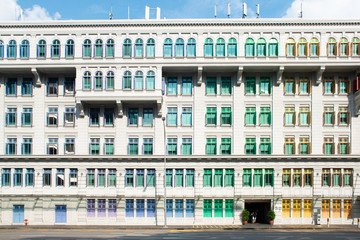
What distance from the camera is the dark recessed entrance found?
130 feet

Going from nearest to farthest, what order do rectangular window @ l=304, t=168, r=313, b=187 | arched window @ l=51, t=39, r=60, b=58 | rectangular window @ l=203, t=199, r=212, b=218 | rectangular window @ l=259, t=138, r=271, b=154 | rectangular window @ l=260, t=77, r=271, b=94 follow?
1. rectangular window @ l=203, t=199, r=212, b=218
2. rectangular window @ l=304, t=168, r=313, b=187
3. rectangular window @ l=259, t=138, r=271, b=154
4. arched window @ l=51, t=39, r=60, b=58
5. rectangular window @ l=260, t=77, r=271, b=94

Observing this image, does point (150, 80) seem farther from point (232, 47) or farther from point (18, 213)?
point (18, 213)

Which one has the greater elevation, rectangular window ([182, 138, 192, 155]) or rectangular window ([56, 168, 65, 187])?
rectangular window ([182, 138, 192, 155])

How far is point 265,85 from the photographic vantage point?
133 ft

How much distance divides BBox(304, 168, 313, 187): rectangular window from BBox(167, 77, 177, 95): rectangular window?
56.4 ft

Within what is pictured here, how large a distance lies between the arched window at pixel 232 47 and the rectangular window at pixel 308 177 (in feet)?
50.0

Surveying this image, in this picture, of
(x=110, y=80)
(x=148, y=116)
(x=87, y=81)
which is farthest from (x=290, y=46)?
(x=87, y=81)

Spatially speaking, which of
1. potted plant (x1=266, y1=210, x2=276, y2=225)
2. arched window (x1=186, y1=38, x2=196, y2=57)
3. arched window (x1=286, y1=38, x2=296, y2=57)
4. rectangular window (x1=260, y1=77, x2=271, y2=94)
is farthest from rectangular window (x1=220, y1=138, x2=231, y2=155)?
arched window (x1=286, y1=38, x2=296, y2=57)

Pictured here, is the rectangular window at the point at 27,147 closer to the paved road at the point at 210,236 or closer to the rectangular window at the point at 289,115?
the paved road at the point at 210,236

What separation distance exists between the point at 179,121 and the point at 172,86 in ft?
13.8

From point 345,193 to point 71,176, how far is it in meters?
30.6

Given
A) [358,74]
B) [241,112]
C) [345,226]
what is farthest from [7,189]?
[358,74]

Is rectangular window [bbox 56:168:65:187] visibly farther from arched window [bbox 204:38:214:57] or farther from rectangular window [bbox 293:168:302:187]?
rectangular window [bbox 293:168:302:187]

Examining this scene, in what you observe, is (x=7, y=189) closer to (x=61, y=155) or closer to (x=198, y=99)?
(x=61, y=155)
